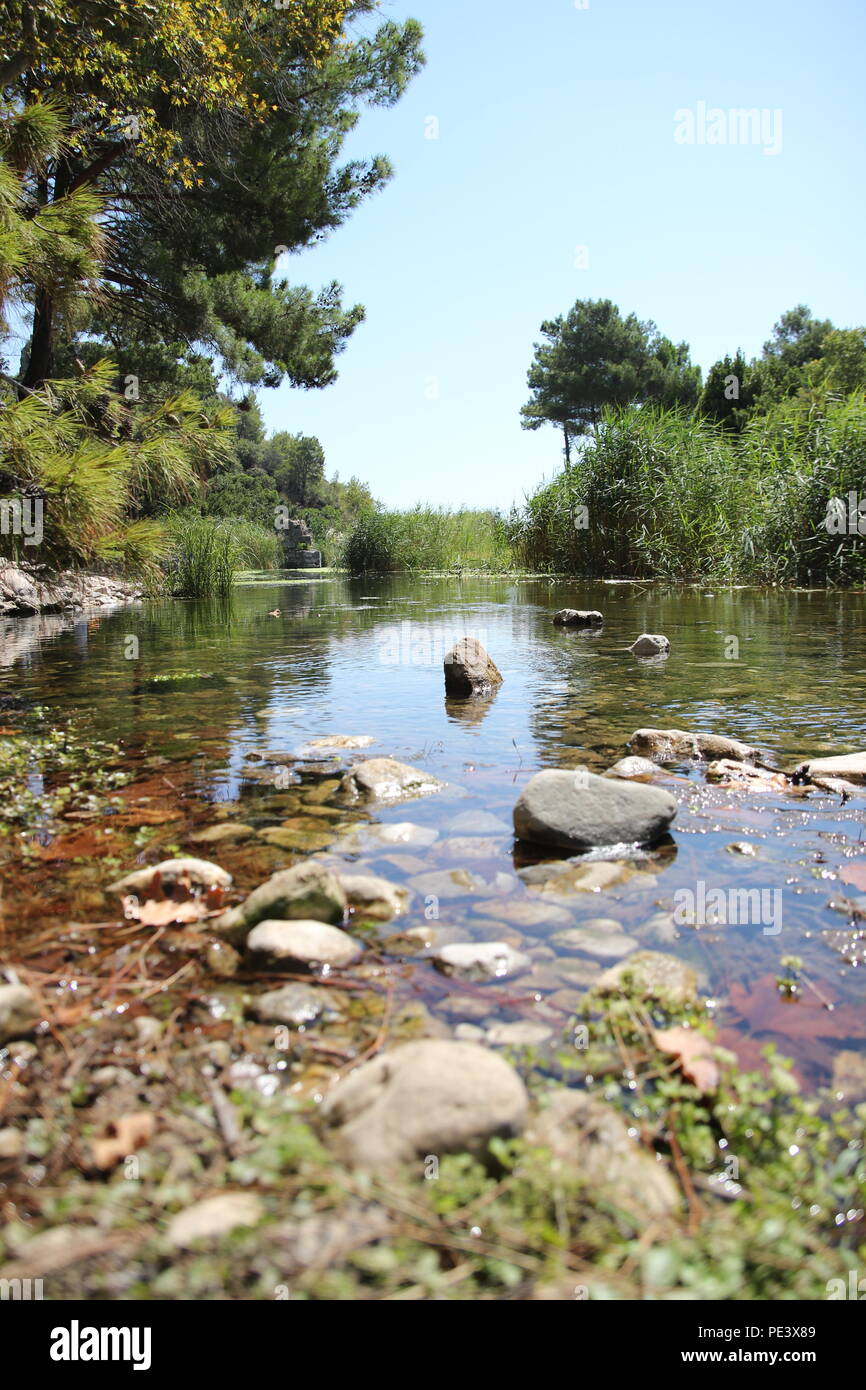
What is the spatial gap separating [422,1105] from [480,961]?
0.63m

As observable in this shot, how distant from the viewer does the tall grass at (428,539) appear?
2672 centimetres

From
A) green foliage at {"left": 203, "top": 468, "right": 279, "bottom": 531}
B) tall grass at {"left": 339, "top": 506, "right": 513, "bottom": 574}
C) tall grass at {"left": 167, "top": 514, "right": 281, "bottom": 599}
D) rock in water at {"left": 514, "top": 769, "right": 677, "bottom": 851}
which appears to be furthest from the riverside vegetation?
green foliage at {"left": 203, "top": 468, "right": 279, "bottom": 531}

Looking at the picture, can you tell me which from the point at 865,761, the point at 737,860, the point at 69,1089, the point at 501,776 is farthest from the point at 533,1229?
the point at 865,761

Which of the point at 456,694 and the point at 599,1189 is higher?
the point at 456,694

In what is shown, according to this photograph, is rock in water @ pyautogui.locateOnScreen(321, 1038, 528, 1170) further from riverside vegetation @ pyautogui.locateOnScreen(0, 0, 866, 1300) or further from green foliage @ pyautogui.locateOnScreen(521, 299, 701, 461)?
green foliage @ pyautogui.locateOnScreen(521, 299, 701, 461)

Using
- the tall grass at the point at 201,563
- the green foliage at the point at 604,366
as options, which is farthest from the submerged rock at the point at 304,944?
the green foliage at the point at 604,366

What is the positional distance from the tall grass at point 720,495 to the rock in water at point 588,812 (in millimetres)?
12113

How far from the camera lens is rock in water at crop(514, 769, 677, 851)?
2.76 m

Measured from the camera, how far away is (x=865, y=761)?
11.3ft

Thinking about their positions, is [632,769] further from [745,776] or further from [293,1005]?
[293,1005]
